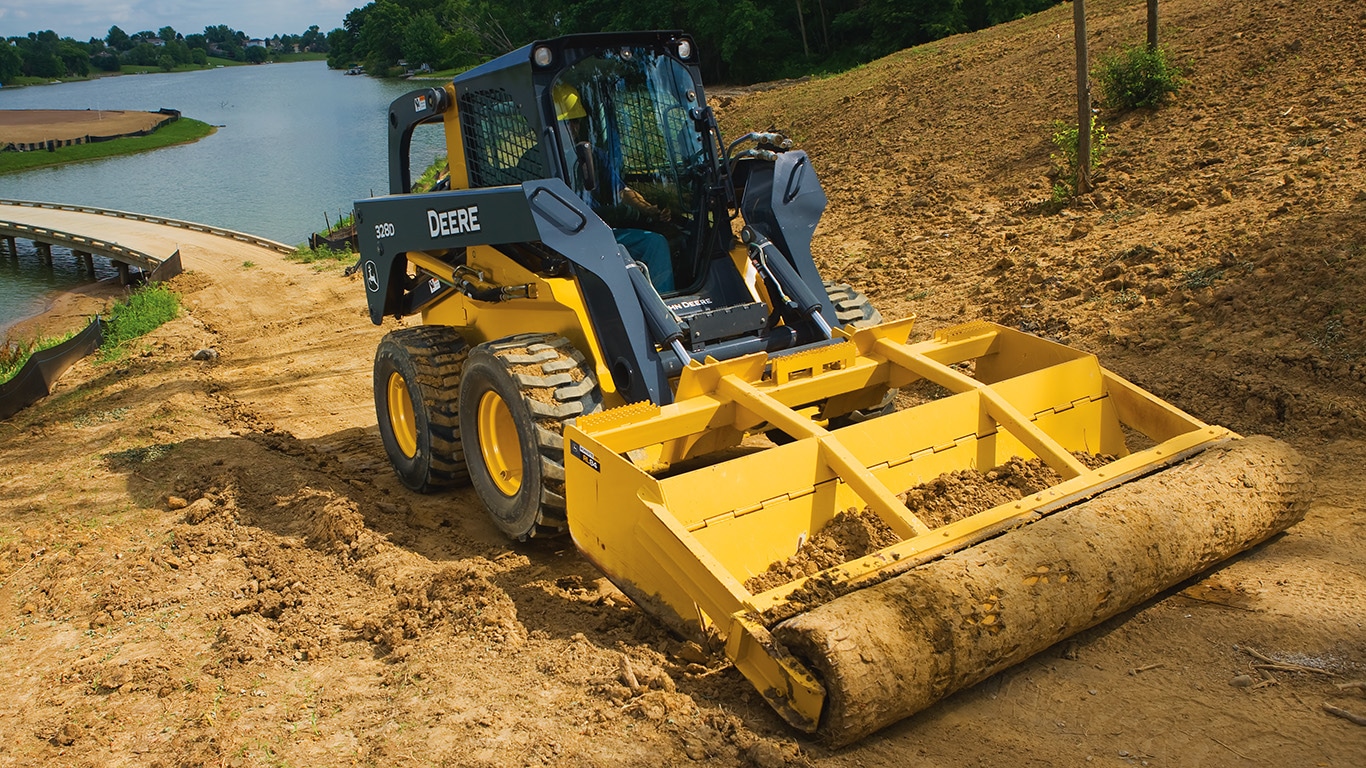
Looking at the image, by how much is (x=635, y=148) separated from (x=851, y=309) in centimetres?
158

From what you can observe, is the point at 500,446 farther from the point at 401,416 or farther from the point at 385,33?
the point at 385,33

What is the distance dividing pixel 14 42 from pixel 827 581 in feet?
530

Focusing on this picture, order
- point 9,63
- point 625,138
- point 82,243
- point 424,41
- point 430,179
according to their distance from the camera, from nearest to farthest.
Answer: point 625,138
point 430,179
point 82,243
point 424,41
point 9,63

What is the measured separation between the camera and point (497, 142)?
609 centimetres

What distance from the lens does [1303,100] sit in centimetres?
998

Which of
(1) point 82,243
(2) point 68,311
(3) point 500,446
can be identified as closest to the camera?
(3) point 500,446

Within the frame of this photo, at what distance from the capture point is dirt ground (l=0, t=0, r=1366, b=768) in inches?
141

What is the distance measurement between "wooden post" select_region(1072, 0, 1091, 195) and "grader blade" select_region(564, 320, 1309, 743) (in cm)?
555

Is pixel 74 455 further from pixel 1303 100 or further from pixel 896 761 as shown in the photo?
pixel 1303 100

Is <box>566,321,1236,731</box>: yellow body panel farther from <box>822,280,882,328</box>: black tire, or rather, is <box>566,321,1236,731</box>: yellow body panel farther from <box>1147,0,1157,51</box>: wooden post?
<box>1147,0,1157,51</box>: wooden post

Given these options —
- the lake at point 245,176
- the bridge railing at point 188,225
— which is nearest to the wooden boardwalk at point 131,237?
the bridge railing at point 188,225

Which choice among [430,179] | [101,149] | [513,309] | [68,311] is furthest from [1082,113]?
[101,149]

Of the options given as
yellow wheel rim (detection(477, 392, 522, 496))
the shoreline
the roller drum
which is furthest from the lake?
the roller drum

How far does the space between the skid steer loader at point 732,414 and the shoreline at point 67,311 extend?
1614 cm
